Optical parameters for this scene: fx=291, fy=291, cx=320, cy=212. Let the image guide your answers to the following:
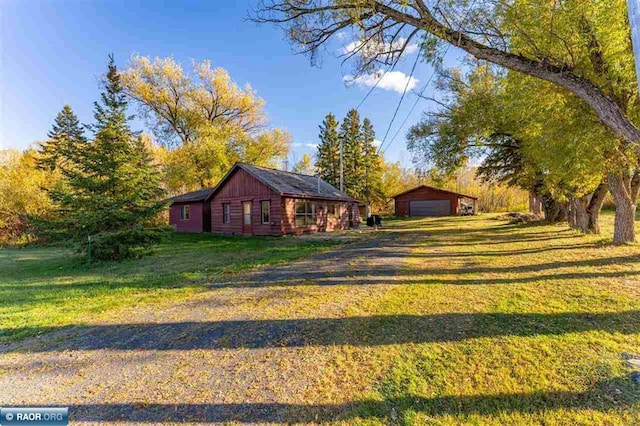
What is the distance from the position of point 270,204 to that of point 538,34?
13520 mm

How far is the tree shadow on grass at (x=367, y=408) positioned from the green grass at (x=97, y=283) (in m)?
2.95

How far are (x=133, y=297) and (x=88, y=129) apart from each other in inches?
284

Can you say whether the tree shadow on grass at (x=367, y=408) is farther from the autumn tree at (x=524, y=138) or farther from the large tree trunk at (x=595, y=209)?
the large tree trunk at (x=595, y=209)

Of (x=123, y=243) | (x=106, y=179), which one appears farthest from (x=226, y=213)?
(x=106, y=179)

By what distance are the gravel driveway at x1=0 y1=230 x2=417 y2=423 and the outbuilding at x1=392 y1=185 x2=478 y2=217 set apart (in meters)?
35.4

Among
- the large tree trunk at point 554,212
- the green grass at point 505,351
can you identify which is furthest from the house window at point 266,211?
the large tree trunk at point 554,212

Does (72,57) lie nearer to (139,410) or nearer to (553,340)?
(139,410)

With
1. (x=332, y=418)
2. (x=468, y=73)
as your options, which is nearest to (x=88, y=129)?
(x=332, y=418)

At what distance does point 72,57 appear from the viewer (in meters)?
13.5

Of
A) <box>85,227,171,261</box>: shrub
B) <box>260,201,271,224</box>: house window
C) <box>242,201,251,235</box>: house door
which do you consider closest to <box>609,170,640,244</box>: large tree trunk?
<box>260,201,271,224</box>: house window

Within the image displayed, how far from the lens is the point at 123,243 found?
1012cm

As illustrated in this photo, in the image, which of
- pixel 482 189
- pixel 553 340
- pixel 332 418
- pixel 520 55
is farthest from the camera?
pixel 482 189

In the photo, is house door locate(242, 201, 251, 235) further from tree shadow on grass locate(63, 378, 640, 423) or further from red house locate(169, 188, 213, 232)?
tree shadow on grass locate(63, 378, 640, 423)

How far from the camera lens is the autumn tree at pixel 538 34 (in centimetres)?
467
